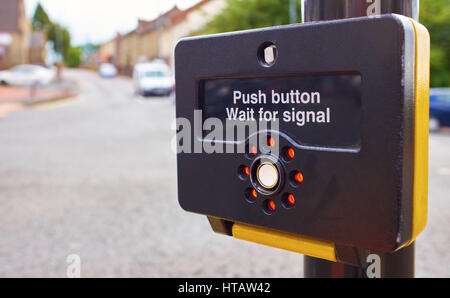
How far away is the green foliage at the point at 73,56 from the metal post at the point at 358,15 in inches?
2912

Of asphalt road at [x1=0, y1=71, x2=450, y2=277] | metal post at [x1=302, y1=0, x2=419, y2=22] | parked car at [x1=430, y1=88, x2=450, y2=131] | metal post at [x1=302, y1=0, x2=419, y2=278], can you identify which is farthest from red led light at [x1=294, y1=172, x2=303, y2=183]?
parked car at [x1=430, y1=88, x2=450, y2=131]

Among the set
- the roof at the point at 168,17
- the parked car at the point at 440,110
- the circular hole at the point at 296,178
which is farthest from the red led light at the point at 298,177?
the parked car at the point at 440,110

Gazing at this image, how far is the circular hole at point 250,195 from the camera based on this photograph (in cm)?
86

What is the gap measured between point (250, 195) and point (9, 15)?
5213 cm

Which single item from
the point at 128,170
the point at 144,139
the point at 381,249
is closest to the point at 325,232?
the point at 381,249

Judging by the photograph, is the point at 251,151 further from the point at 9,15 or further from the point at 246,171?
the point at 9,15

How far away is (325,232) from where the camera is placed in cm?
78

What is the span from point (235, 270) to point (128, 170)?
371cm

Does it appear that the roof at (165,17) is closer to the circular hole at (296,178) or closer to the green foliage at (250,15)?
the circular hole at (296,178)

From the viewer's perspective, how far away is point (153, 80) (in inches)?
962

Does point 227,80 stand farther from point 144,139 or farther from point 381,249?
point 144,139

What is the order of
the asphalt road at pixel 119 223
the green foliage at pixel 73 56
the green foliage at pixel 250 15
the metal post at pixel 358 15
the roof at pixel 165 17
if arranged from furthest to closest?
the green foliage at pixel 73 56, the green foliage at pixel 250 15, the asphalt road at pixel 119 223, the roof at pixel 165 17, the metal post at pixel 358 15

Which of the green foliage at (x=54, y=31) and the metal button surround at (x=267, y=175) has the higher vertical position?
the green foliage at (x=54, y=31)

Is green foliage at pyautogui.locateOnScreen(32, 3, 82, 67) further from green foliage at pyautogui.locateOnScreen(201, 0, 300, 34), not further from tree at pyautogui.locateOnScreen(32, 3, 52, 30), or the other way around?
green foliage at pyautogui.locateOnScreen(201, 0, 300, 34)
